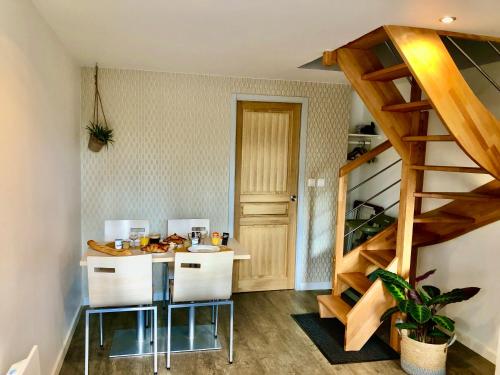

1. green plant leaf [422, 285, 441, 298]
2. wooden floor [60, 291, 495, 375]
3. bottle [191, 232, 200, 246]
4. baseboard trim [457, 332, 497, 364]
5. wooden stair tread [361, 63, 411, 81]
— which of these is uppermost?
wooden stair tread [361, 63, 411, 81]

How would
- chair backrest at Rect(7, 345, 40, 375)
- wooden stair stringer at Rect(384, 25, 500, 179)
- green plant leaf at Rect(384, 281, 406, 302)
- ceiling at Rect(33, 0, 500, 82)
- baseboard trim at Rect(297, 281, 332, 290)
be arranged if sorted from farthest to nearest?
1. baseboard trim at Rect(297, 281, 332, 290)
2. green plant leaf at Rect(384, 281, 406, 302)
3. wooden stair stringer at Rect(384, 25, 500, 179)
4. ceiling at Rect(33, 0, 500, 82)
5. chair backrest at Rect(7, 345, 40, 375)

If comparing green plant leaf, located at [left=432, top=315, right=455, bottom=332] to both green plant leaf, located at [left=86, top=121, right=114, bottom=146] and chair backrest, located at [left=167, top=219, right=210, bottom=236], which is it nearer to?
chair backrest, located at [left=167, top=219, right=210, bottom=236]

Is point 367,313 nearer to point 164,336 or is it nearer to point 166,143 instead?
point 164,336

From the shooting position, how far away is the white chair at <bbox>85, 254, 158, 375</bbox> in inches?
106

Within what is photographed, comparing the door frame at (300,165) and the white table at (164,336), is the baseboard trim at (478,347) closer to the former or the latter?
the door frame at (300,165)

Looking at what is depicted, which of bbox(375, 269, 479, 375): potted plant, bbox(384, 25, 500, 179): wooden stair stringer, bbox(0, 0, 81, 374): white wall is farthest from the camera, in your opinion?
bbox(375, 269, 479, 375): potted plant

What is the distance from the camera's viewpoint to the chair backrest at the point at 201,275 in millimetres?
2859

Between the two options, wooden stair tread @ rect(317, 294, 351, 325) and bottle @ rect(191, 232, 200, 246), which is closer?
wooden stair tread @ rect(317, 294, 351, 325)

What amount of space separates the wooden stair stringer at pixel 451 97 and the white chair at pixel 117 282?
2.00m

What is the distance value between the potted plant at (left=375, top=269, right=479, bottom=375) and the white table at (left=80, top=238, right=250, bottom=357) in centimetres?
110

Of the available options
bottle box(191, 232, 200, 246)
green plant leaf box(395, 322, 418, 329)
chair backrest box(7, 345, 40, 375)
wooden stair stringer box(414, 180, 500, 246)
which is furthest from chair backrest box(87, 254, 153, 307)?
wooden stair stringer box(414, 180, 500, 246)

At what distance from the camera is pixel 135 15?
235cm

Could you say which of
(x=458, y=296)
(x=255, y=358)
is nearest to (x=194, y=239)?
(x=255, y=358)

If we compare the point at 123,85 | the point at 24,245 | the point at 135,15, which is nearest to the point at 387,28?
the point at 135,15
